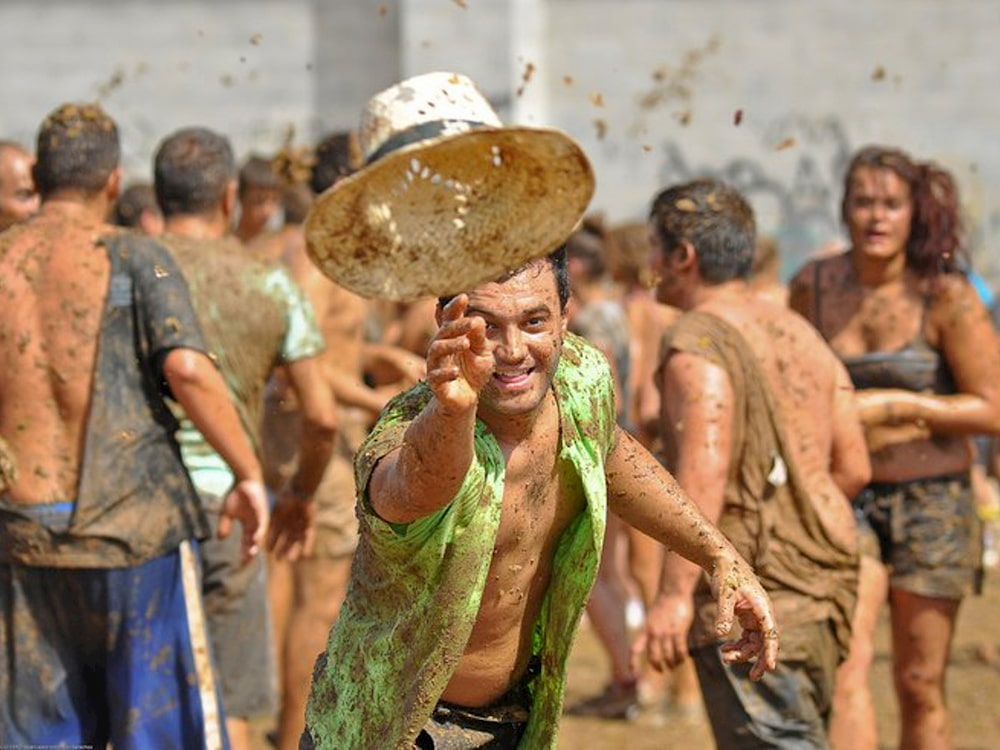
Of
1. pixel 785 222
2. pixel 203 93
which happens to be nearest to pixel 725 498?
pixel 785 222

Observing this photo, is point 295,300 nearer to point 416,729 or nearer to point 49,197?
point 49,197

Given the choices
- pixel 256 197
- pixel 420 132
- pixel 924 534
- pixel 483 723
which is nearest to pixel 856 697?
pixel 924 534

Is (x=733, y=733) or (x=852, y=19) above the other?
(x=852, y=19)

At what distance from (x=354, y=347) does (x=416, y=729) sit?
3904 mm

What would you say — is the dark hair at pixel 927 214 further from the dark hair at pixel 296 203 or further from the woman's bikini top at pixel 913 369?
the dark hair at pixel 296 203

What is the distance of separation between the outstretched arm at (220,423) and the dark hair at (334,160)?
2.03 m

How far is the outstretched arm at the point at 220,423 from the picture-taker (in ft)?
17.0

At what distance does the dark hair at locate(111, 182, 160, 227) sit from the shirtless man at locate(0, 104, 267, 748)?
339cm

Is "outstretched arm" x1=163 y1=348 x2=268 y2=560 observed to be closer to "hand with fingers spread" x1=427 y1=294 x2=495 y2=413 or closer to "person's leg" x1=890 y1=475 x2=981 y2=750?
"hand with fingers spread" x1=427 y1=294 x2=495 y2=413

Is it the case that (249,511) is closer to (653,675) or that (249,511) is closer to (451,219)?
(451,219)

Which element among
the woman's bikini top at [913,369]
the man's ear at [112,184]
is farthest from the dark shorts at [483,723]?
the woman's bikini top at [913,369]

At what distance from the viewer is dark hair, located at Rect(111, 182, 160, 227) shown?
864 cm

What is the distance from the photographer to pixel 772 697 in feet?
17.0

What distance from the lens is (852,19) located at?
1656 cm
